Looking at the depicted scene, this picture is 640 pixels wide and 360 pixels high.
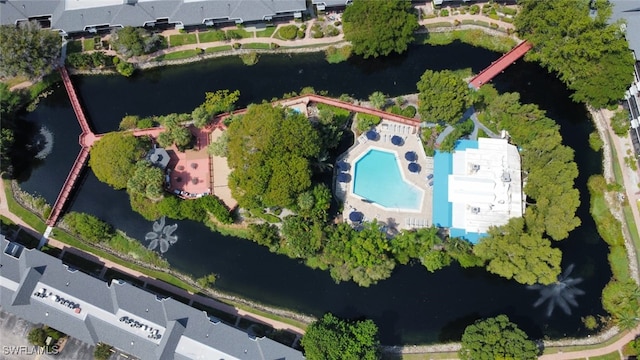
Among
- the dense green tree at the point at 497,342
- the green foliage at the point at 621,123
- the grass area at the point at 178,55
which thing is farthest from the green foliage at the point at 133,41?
the green foliage at the point at 621,123

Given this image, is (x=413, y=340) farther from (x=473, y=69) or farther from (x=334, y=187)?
(x=473, y=69)

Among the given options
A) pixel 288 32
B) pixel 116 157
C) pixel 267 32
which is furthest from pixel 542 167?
pixel 116 157

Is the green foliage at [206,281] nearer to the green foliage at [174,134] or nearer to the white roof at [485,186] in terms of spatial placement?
the green foliage at [174,134]

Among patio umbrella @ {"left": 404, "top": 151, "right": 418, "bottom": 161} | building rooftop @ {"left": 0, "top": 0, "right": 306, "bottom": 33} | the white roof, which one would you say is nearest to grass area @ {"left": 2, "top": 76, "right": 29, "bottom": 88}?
building rooftop @ {"left": 0, "top": 0, "right": 306, "bottom": 33}

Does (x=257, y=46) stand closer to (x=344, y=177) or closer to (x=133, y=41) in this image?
(x=133, y=41)

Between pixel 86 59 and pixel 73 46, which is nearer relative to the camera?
pixel 86 59
